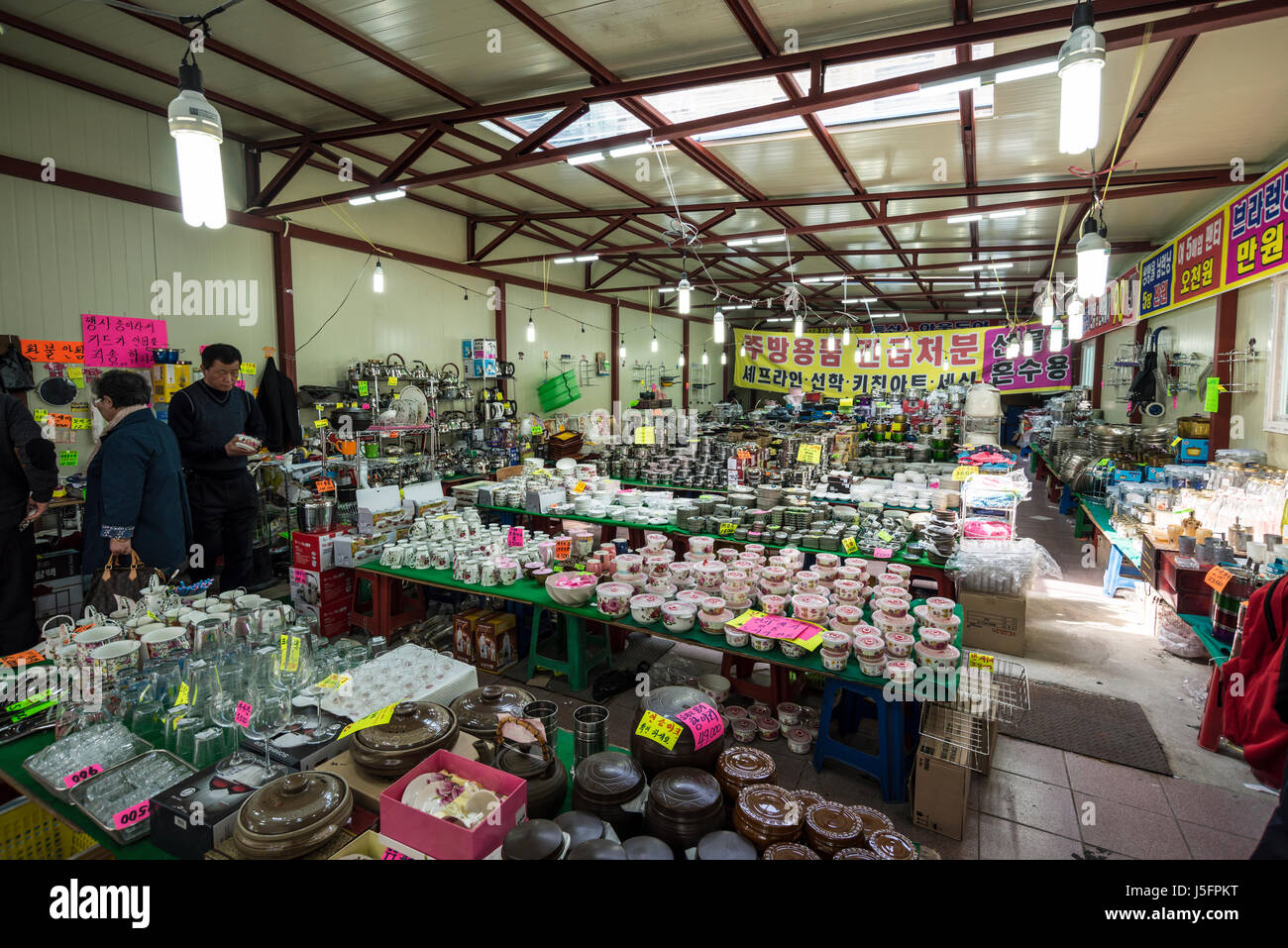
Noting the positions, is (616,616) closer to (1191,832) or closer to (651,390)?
(1191,832)

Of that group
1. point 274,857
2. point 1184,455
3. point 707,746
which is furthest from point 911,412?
point 274,857

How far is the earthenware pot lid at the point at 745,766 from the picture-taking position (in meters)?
1.87

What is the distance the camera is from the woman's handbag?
3.41 meters

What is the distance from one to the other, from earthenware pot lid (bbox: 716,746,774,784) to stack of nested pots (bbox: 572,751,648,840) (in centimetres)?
28

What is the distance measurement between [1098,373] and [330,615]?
47.9 ft

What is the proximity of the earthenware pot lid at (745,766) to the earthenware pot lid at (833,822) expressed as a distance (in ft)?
0.65

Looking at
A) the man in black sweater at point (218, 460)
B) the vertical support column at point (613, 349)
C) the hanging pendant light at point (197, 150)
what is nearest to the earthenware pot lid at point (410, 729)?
the hanging pendant light at point (197, 150)

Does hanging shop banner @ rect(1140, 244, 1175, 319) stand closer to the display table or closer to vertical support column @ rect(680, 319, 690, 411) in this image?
the display table

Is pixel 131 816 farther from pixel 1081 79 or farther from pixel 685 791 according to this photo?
pixel 1081 79

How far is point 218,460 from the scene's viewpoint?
14.9ft

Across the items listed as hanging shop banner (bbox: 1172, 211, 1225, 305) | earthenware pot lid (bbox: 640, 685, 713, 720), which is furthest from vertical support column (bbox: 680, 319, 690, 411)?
earthenware pot lid (bbox: 640, 685, 713, 720)

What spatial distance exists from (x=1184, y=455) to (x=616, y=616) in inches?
268

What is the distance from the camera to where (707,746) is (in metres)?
1.96

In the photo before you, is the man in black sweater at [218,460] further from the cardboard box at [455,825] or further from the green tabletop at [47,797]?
the cardboard box at [455,825]
